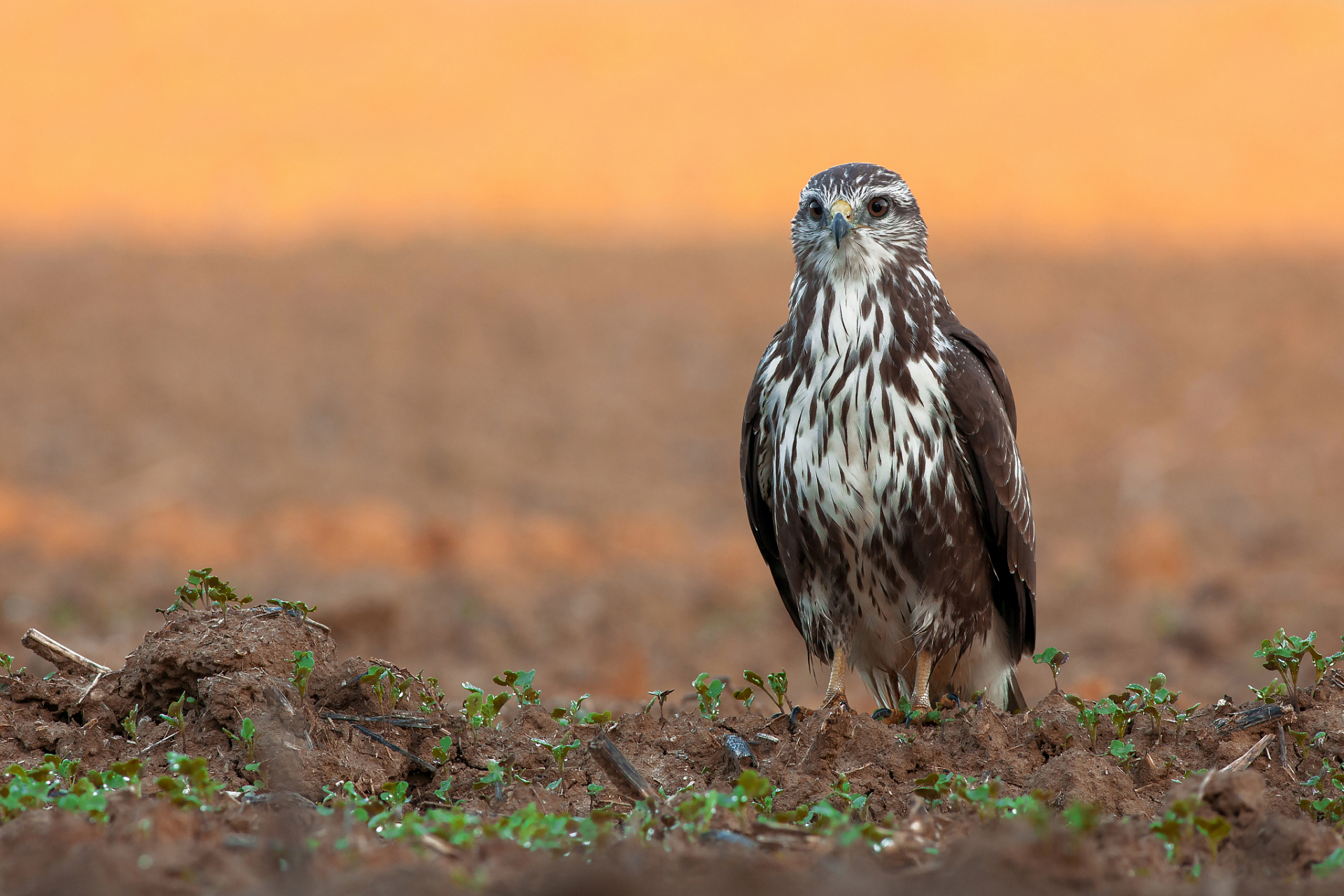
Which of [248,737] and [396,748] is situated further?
[396,748]

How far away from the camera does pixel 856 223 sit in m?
5.32

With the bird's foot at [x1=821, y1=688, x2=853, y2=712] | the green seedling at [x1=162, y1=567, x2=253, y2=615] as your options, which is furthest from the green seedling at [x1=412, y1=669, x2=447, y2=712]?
the bird's foot at [x1=821, y1=688, x2=853, y2=712]

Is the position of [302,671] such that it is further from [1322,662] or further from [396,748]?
[1322,662]

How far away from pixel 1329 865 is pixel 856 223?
3.01 meters

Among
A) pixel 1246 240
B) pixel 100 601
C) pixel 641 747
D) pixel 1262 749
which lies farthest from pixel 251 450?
pixel 1246 240

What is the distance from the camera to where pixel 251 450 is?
16.2m

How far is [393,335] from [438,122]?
13.8 metres

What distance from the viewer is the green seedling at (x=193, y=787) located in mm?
3369

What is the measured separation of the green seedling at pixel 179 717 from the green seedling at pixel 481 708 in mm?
858

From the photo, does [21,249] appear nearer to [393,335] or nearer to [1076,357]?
[393,335]

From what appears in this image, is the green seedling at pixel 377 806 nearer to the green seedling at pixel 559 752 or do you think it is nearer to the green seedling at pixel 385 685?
the green seedling at pixel 385 685

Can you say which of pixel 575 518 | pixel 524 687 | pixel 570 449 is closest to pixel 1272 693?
pixel 524 687

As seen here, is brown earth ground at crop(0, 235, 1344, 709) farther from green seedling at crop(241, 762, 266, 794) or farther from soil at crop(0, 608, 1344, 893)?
green seedling at crop(241, 762, 266, 794)

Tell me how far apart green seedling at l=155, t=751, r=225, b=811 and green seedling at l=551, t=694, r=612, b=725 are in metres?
1.23
